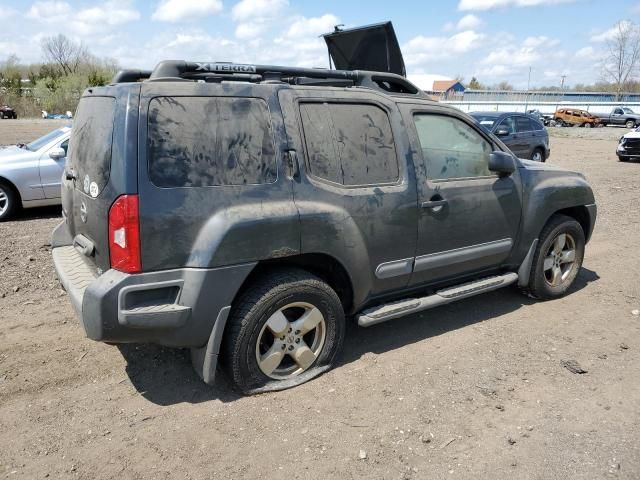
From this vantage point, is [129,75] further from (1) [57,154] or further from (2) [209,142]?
(1) [57,154]

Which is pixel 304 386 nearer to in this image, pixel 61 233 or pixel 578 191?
pixel 61 233

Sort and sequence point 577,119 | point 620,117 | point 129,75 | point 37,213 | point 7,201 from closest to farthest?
point 129,75, point 7,201, point 37,213, point 620,117, point 577,119

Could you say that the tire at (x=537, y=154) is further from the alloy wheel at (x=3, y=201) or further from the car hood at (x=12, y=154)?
the alloy wheel at (x=3, y=201)

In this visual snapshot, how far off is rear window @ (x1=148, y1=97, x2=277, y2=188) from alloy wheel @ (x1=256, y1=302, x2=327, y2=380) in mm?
906

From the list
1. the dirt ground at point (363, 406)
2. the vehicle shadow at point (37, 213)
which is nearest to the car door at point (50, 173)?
the vehicle shadow at point (37, 213)

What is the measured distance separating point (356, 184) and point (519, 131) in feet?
39.0

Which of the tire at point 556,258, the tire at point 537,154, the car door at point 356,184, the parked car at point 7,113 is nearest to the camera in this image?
the car door at point 356,184

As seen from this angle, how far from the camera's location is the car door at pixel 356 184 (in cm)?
331

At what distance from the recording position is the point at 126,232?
9.17ft

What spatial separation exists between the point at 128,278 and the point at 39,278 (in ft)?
10.1

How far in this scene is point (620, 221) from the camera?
849 centimetres

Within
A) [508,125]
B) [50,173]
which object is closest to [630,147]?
[508,125]

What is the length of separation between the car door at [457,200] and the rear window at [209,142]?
1.25 metres

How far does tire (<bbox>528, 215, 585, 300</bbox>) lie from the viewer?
15.8 feet
